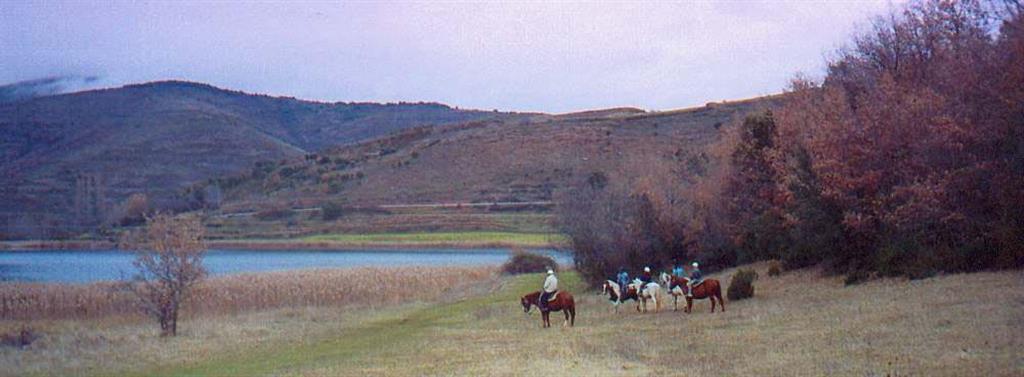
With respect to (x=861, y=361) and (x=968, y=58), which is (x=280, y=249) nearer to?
(x=968, y=58)

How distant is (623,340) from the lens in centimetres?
2194

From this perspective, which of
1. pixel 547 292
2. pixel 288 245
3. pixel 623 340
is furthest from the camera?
pixel 288 245

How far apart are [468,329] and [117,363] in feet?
30.0

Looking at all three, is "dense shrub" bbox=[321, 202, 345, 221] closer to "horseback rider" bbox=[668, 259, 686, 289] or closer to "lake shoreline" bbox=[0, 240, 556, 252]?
"lake shoreline" bbox=[0, 240, 556, 252]

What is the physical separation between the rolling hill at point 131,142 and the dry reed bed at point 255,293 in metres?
55.5

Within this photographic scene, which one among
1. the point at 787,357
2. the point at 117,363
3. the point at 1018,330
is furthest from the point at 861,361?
the point at 117,363

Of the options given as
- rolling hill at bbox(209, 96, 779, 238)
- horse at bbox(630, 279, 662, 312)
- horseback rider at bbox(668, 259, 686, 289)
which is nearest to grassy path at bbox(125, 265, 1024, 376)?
horse at bbox(630, 279, 662, 312)

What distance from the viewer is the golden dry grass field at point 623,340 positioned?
1648 centimetres

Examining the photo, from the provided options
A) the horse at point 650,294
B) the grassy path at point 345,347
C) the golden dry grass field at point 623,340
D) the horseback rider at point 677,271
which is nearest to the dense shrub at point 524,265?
the horseback rider at point 677,271

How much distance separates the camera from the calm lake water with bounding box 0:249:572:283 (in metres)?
62.0

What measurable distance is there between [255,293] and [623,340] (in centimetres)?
2539

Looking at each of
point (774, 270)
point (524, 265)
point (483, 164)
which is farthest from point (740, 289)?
point (483, 164)

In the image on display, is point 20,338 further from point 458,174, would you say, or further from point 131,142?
point 131,142

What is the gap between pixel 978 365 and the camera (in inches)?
567
